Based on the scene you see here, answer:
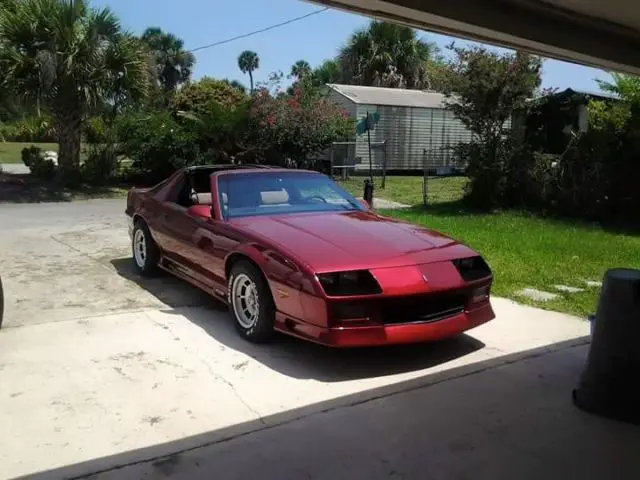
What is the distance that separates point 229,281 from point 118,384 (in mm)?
1399

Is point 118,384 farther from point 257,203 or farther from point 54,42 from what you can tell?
point 54,42

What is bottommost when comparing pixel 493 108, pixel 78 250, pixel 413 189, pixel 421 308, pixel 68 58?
pixel 78 250

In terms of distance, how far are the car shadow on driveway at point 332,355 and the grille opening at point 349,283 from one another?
0.60 metres

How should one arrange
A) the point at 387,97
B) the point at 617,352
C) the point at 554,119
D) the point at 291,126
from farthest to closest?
the point at 387,97, the point at 291,126, the point at 554,119, the point at 617,352

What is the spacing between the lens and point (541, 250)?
9625mm

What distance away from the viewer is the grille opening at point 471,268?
201 inches

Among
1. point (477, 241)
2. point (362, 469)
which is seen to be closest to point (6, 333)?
point (362, 469)

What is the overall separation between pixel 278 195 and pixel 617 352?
343 centimetres

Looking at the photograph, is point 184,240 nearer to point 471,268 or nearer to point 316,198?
point 316,198

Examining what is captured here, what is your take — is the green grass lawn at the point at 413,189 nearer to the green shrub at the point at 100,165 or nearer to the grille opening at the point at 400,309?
the green shrub at the point at 100,165

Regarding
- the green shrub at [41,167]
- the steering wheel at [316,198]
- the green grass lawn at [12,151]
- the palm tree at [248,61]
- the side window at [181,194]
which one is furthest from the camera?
the palm tree at [248,61]

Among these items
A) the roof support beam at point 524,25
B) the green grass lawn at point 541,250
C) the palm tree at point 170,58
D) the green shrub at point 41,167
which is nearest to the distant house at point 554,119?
the green grass lawn at point 541,250

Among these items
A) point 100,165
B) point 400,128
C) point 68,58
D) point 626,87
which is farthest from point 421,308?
point 400,128

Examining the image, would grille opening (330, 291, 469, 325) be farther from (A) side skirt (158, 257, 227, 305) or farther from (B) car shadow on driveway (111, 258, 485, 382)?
(A) side skirt (158, 257, 227, 305)
